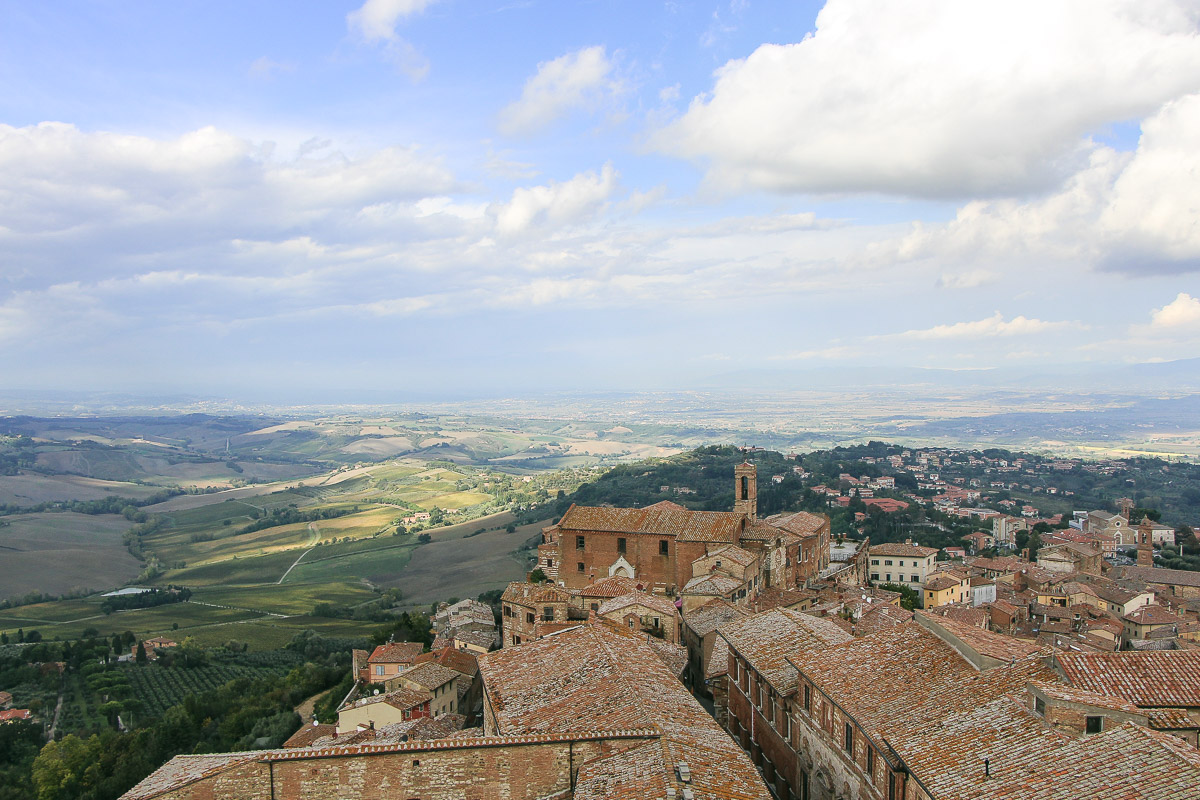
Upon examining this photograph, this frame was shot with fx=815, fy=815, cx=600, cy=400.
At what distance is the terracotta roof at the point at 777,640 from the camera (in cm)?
1791

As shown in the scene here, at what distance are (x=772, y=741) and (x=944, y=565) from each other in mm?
45114

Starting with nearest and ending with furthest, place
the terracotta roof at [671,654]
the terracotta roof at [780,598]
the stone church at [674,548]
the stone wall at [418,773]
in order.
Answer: the stone wall at [418,773] → the terracotta roof at [671,654] → the terracotta roof at [780,598] → the stone church at [674,548]

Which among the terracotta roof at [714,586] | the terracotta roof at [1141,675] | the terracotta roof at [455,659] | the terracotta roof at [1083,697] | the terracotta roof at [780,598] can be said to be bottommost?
the terracotta roof at [455,659]

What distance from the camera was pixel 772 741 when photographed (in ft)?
59.5

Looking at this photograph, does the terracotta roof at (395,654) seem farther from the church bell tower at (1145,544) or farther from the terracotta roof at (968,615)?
the church bell tower at (1145,544)

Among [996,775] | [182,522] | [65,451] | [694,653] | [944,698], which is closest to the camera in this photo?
[996,775]

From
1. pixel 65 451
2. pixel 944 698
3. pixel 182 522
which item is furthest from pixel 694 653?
pixel 65 451

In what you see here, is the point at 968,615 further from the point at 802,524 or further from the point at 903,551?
the point at 903,551

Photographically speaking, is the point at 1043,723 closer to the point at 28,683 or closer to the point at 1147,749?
the point at 1147,749

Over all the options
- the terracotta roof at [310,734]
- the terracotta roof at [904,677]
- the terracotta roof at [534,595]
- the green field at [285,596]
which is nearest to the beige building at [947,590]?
the terracotta roof at [534,595]

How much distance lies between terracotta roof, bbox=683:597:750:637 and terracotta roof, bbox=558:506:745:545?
27.1 ft

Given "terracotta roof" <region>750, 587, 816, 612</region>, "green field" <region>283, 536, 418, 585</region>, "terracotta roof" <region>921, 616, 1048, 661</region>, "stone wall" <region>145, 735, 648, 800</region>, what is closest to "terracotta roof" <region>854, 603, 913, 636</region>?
"terracotta roof" <region>750, 587, 816, 612</region>

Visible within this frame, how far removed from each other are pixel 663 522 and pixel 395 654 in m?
14.1

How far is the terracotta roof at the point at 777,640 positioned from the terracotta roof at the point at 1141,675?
590 centimetres
